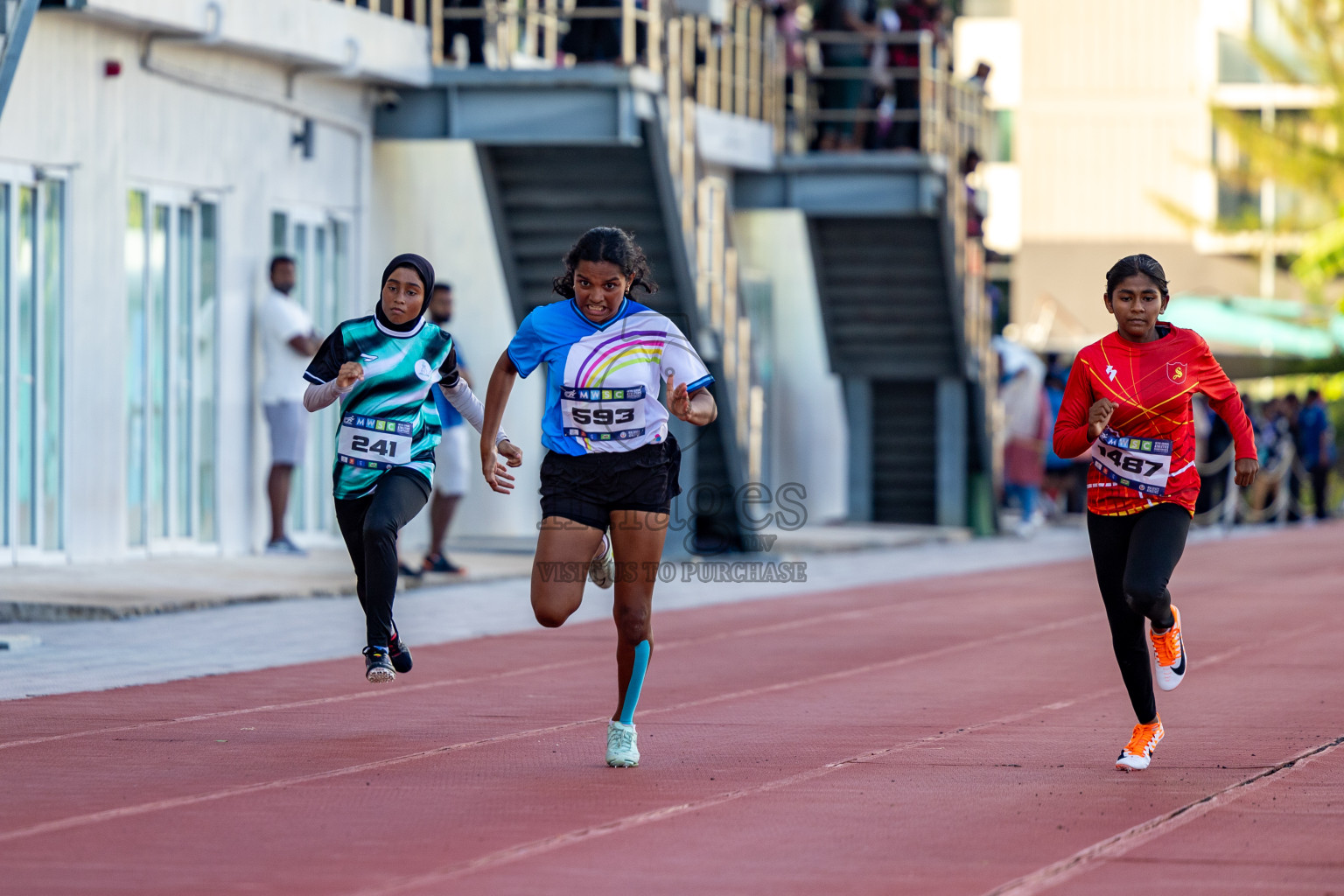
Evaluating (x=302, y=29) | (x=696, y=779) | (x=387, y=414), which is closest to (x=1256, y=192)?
(x=302, y=29)

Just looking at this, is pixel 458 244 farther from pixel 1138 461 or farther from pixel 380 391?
pixel 1138 461

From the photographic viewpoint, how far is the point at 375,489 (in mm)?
10266

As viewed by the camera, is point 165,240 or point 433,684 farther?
point 165,240

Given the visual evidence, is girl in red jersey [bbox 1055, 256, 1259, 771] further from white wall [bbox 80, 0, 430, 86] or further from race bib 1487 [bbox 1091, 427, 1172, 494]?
white wall [bbox 80, 0, 430, 86]

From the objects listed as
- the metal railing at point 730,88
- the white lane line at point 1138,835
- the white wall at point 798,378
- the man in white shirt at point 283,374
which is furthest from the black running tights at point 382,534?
the white wall at point 798,378

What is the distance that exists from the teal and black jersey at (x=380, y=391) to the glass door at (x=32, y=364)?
304 inches

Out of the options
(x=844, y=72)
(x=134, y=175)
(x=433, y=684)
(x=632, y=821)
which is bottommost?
(x=433, y=684)

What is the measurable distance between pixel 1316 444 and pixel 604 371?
28.1 meters

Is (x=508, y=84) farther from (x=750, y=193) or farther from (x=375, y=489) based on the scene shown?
(x=375, y=489)

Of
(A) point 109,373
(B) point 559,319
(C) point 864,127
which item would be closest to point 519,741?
(B) point 559,319

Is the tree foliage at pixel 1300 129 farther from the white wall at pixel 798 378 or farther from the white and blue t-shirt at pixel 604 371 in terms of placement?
the white and blue t-shirt at pixel 604 371

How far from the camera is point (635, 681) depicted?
877 centimetres

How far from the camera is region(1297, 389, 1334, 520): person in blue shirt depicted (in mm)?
35156

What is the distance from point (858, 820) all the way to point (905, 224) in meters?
20.3
